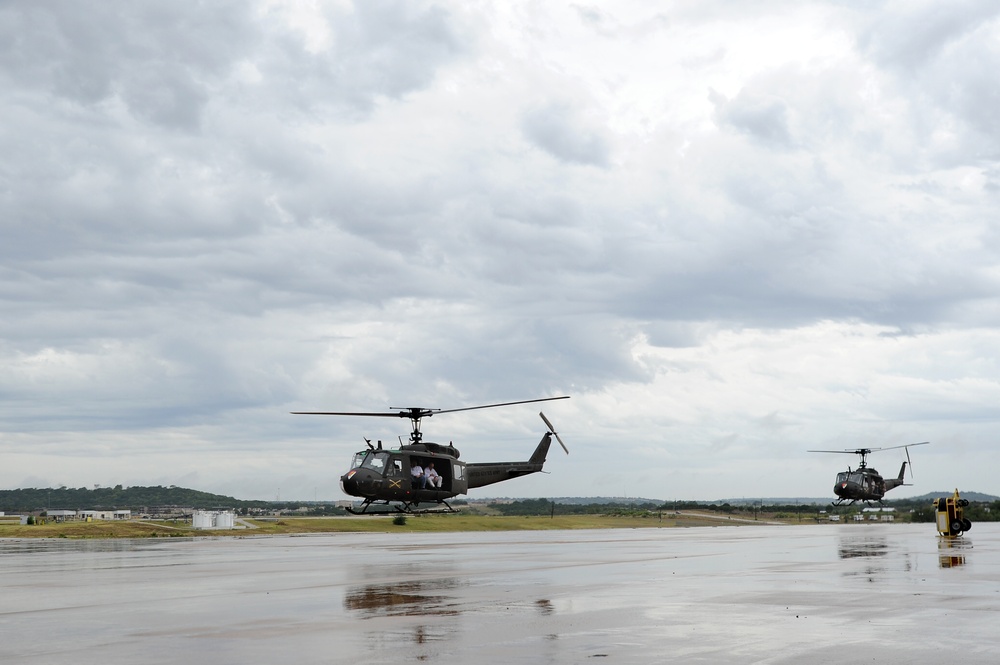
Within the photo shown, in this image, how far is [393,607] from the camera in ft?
62.0

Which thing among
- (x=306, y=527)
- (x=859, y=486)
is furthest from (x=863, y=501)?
(x=306, y=527)

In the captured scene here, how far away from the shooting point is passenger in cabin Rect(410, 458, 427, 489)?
50228mm

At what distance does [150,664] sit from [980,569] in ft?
75.7

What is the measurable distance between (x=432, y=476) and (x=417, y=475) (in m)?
1.26

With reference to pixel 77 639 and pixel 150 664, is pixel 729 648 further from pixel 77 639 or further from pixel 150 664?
pixel 77 639

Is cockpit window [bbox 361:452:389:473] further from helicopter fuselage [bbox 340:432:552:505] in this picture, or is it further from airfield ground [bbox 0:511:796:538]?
airfield ground [bbox 0:511:796:538]

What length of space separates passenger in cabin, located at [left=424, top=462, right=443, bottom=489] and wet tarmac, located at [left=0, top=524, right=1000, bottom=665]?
63.3ft

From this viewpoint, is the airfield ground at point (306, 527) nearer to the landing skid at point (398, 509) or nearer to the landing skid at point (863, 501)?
the landing skid at point (863, 501)

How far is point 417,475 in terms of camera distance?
50438 millimetres

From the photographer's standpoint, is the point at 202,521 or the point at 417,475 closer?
the point at 417,475

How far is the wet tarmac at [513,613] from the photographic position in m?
12.9

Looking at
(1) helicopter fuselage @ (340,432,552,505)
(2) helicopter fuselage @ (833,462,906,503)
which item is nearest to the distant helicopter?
(2) helicopter fuselage @ (833,462,906,503)

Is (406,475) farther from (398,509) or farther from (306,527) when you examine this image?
(306,527)

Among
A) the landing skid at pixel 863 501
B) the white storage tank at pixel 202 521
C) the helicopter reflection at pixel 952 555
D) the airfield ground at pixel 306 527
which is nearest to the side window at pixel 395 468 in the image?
the helicopter reflection at pixel 952 555
